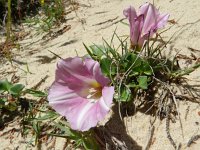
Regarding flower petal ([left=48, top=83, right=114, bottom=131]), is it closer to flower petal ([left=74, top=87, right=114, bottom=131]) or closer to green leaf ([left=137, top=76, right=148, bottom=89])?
flower petal ([left=74, top=87, right=114, bottom=131])

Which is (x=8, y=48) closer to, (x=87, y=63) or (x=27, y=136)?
(x=27, y=136)

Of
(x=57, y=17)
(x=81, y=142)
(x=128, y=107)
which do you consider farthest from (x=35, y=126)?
(x=57, y=17)

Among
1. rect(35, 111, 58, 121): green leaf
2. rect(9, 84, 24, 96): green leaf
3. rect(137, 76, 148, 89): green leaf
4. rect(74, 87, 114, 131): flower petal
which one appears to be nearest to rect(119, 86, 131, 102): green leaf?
rect(137, 76, 148, 89): green leaf

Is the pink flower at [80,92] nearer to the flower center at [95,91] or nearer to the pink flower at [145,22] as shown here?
the flower center at [95,91]

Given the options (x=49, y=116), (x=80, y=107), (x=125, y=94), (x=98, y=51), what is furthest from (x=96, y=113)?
(x=98, y=51)

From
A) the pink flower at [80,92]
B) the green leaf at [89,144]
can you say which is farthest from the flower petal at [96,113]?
the green leaf at [89,144]

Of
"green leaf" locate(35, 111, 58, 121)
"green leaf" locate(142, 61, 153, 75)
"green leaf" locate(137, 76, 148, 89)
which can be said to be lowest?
"green leaf" locate(35, 111, 58, 121)
